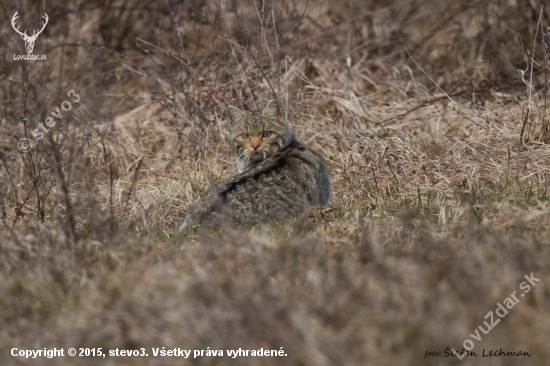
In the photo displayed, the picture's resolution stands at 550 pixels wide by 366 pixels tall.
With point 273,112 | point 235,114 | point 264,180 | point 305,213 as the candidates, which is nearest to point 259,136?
point 273,112

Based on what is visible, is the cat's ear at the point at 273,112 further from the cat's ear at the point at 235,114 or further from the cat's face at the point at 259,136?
the cat's ear at the point at 235,114

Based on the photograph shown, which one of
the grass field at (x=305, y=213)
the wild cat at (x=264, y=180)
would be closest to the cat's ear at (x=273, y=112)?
the wild cat at (x=264, y=180)

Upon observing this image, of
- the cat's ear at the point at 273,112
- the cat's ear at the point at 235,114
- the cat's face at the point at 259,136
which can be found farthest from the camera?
the cat's ear at the point at 235,114

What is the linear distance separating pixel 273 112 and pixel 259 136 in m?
0.35

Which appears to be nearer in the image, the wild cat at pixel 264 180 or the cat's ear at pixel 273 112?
the wild cat at pixel 264 180

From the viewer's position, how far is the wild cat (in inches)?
204

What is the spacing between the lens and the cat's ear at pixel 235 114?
6527 millimetres

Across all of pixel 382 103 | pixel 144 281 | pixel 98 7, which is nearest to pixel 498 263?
pixel 144 281

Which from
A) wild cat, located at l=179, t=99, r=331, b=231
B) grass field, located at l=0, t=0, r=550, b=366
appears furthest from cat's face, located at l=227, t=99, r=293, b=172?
grass field, located at l=0, t=0, r=550, b=366

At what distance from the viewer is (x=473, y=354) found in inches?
114

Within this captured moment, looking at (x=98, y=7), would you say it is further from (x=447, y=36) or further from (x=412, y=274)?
(x=412, y=274)

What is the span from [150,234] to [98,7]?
7072 millimetres

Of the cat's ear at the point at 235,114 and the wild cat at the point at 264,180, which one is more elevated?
the cat's ear at the point at 235,114

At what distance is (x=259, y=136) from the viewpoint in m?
6.23
